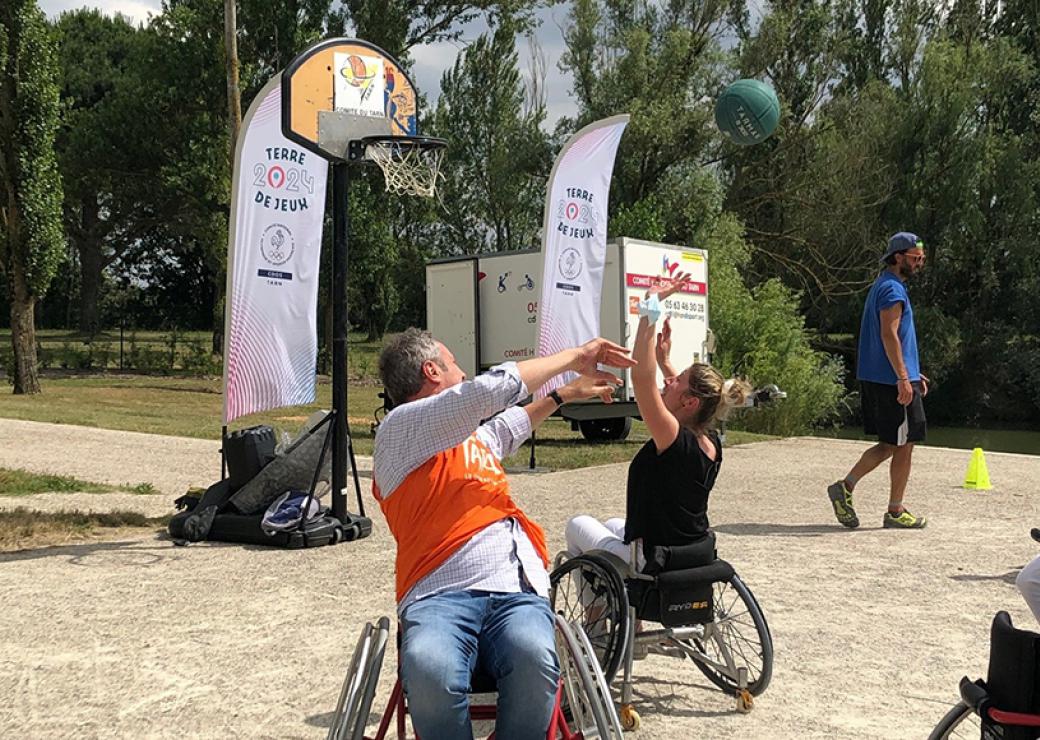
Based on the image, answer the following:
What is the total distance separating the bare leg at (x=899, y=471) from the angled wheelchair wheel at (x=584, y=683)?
548 centimetres

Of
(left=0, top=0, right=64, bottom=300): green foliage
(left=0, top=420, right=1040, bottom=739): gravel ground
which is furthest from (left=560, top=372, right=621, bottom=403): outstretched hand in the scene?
(left=0, top=0, right=64, bottom=300): green foliage

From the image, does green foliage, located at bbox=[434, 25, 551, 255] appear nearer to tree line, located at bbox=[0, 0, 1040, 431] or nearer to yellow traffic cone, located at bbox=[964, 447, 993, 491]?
tree line, located at bbox=[0, 0, 1040, 431]

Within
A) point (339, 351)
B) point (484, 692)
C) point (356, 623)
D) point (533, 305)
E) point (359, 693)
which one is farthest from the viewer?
point (533, 305)

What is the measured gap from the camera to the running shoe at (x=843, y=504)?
823cm

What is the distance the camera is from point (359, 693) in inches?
112

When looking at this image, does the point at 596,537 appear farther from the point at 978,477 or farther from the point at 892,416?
the point at 978,477

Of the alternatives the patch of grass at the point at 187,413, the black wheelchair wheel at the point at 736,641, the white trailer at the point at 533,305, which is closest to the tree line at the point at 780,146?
the patch of grass at the point at 187,413

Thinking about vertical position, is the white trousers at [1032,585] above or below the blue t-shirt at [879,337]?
below

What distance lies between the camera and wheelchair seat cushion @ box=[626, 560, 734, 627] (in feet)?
13.3

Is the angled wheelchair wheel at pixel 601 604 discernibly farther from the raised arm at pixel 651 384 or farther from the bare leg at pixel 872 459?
the bare leg at pixel 872 459

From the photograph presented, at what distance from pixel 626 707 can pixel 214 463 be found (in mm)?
9686

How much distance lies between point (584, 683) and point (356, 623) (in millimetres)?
2856

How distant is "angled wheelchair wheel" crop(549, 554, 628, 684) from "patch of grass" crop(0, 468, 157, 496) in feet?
23.3

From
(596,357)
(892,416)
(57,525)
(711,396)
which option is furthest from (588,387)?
(57,525)
